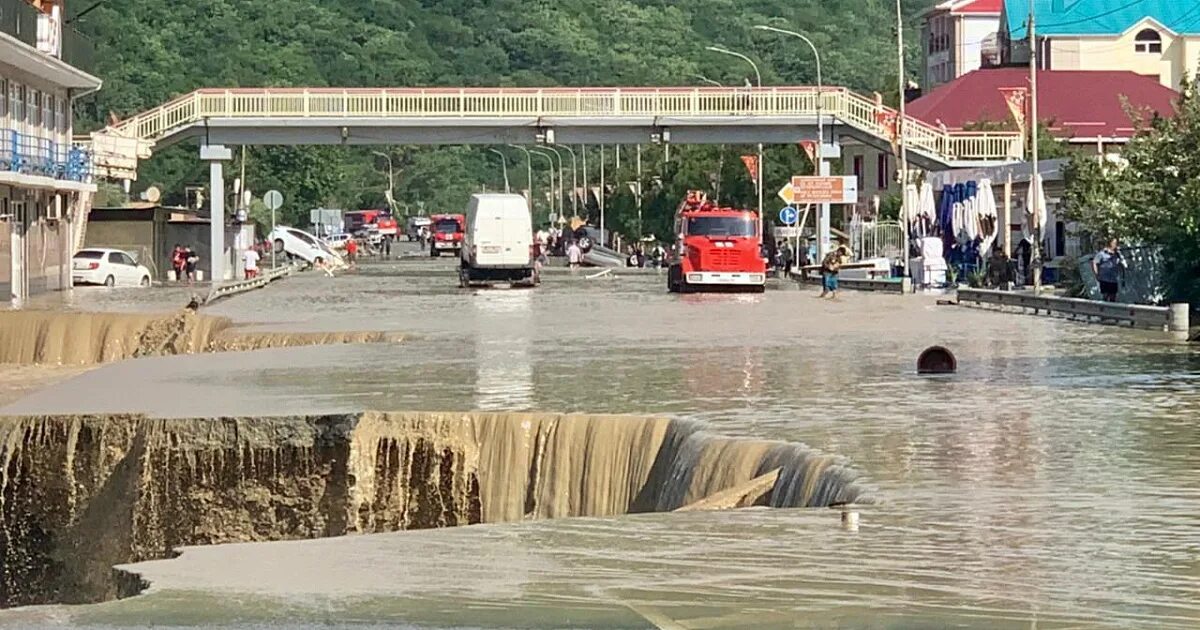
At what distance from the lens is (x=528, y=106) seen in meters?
72.2

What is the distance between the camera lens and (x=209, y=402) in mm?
24234

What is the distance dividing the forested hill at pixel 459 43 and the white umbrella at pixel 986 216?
267 ft

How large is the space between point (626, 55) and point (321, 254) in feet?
259

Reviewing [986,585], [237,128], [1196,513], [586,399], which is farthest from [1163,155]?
[237,128]

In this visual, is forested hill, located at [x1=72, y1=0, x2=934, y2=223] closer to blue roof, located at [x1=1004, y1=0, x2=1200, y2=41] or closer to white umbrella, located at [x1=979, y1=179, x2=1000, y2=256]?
blue roof, located at [x1=1004, y1=0, x2=1200, y2=41]

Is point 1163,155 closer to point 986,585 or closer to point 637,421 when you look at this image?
point 637,421

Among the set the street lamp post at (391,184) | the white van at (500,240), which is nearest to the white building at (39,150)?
the white van at (500,240)

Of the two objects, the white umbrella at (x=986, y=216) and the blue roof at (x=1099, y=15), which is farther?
the blue roof at (x=1099, y=15)

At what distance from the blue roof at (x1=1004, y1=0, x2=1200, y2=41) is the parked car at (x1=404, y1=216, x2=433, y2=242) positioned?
1934 inches

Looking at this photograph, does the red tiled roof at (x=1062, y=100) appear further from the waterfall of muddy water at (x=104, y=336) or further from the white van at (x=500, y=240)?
the waterfall of muddy water at (x=104, y=336)

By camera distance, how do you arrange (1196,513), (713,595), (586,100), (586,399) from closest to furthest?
(713,595), (1196,513), (586,399), (586,100)

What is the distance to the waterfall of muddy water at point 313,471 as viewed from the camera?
21.3m

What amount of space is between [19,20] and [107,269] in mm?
11555

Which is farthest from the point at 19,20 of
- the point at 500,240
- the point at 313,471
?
the point at 313,471
